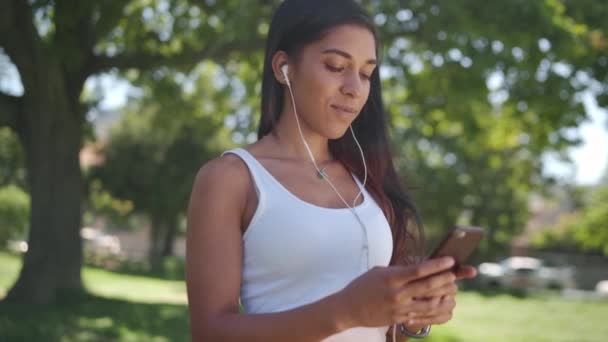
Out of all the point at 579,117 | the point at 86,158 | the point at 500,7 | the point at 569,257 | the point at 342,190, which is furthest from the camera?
the point at 86,158

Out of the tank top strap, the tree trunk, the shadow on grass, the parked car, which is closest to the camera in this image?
the tank top strap

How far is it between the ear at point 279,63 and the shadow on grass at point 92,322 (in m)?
7.28

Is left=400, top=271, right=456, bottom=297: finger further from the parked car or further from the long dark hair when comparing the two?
the parked car

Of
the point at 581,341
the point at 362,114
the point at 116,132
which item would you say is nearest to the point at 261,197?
the point at 362,114

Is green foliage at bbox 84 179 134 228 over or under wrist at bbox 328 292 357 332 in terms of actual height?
under

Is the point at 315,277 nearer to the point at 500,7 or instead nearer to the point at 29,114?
the point at 500,7

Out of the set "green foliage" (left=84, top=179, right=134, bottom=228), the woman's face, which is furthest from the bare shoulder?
"green foliage" (left=84, top=179, right=134, bottom=228)

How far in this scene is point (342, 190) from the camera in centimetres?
211

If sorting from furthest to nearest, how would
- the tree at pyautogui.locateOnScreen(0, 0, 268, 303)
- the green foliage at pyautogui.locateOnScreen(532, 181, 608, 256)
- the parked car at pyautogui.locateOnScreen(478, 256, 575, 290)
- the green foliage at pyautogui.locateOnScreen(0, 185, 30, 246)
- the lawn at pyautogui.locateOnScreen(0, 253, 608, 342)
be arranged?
the parked car at pyautogui.locateOnScreen(478, 256, 575, 290), the green foliage at pyautogui.locateOnScreen(0, 185, 30, 246), the green foliage at pyautogui.locateOnScreen(532, 181, 608, 256), the tree at pyautogui.locateOnScreen(0, 0, 268, 303), the lawn at pyautogui.locateOnScreen(0, 253, 608, 342)

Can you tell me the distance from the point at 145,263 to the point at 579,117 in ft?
81.2

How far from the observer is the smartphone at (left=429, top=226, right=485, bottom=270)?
146 cm

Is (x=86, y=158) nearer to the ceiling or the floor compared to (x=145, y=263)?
nearer to the ceiling

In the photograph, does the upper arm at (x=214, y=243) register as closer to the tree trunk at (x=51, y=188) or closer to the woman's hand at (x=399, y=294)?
the woman's hand at (x=399, y=294)

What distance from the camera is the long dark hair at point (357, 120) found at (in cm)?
204
